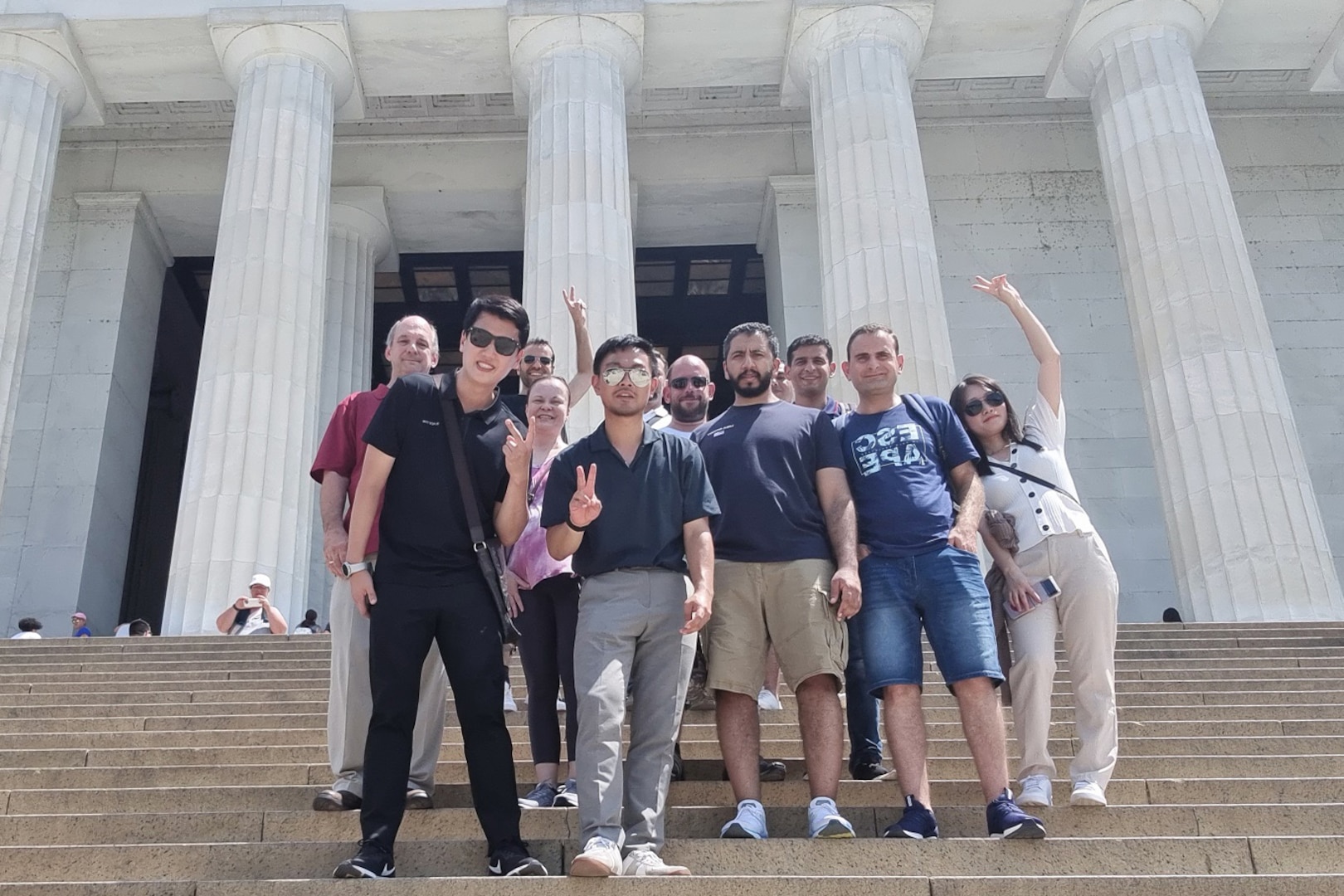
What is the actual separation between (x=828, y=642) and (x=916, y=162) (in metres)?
14.2

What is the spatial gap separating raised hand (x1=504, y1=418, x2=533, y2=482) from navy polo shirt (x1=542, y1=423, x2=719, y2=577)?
223mm

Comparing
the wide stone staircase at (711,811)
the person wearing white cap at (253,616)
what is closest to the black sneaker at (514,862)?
the wide stone staircase at (711,811)

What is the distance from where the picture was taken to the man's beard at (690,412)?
6.48 metres

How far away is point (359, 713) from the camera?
203 inches

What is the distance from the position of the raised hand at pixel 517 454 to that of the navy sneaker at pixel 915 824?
195 centimetres

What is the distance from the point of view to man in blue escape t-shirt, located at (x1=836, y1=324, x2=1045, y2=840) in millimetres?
4855

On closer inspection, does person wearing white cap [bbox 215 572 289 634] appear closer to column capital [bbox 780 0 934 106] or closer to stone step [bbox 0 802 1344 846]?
stone step [bbox 0 802 1344 846]

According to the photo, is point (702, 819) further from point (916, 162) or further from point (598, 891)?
point (916, 162)

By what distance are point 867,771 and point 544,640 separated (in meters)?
1.65

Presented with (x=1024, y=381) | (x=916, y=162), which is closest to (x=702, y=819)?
(x=916, y=162)

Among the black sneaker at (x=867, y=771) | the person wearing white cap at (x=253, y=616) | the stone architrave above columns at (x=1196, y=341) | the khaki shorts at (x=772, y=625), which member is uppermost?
the stone architrave above columns at (x=1196, y=341)

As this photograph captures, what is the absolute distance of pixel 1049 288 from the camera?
2261 cm

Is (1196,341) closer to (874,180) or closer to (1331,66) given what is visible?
(874,180)

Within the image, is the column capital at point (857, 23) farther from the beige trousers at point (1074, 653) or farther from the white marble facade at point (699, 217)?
the beige trousers at point (1074, 653)
